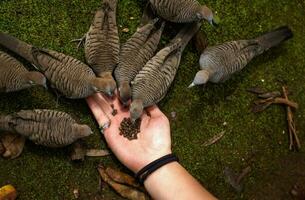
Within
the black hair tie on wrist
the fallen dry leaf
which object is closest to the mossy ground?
the fallen dry leaf

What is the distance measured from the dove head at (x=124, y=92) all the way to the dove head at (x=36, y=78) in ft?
2.20

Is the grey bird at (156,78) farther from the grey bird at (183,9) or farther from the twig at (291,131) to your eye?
the twig at (291,131)

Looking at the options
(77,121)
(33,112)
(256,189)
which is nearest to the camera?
(33,112)

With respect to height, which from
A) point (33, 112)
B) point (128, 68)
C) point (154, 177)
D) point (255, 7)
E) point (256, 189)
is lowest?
point (256, 189)

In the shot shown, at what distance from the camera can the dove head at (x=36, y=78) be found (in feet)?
13.7

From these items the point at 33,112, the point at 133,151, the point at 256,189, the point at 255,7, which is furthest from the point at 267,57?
the point at 33,112

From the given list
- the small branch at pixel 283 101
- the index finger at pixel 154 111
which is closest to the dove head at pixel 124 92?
the index finger at pixel 154 111

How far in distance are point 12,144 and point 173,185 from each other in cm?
153

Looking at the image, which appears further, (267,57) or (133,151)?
(267,57)

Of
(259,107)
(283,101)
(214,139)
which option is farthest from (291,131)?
(214,139)

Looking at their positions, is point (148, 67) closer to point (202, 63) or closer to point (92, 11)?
point (202, 63)

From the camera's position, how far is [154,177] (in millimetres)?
4422

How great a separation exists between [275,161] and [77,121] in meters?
2.11

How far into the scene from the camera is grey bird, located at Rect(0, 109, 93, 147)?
425cm
